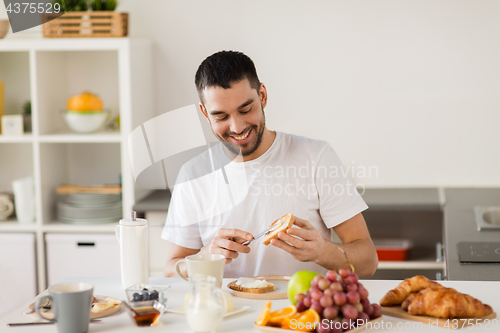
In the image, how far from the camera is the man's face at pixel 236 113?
1.64m

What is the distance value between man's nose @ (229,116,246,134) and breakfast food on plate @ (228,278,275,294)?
52cm

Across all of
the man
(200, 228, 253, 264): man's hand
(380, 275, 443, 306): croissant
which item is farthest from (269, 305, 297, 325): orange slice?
the man

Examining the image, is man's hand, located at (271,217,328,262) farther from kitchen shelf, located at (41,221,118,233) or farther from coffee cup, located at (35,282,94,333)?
kitchen shelf, located at (41,221,118,233)

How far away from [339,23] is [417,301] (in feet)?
6.73

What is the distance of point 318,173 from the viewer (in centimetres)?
176

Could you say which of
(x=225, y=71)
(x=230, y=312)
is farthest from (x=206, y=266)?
(x=225, y=71)

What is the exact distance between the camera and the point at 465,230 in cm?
203

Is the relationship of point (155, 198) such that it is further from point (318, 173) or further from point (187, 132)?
point (318, 173)

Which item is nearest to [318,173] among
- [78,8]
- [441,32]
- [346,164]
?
[346,164]

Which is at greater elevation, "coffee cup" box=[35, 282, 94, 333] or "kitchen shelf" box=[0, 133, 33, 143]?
"kitchen shelf" box=[0, 133, 33, 143]

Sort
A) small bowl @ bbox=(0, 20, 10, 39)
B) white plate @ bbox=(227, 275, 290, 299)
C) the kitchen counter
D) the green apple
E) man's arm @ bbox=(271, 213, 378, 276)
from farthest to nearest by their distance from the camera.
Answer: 1. small bowl @ bbox=(0, 20, 10, 39)
2. the kitchen counter
3. man's arm @ bbox=(271, 213, 378, 276)
4. white plate @ bbox=(227, 275, 290, 299)
5. the green apple

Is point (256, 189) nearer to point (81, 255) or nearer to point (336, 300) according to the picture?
point (336, 300)

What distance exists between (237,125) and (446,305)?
837 mm

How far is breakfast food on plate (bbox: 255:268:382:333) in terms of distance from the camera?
3.26ft
